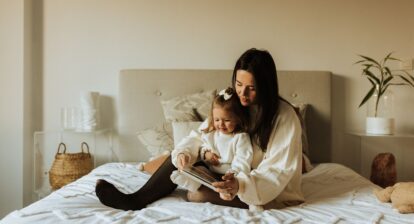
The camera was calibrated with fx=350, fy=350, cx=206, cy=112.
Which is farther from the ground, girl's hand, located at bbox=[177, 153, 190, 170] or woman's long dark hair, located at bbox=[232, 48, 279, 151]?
woman's long dark hair, located at bbox=[232, 48, 279, 151]

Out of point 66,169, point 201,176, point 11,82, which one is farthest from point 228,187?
point 11,82

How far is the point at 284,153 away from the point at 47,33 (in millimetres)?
2085

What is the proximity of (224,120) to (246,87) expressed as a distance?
0.18 m

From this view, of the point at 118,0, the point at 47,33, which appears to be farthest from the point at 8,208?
the point at 118,0

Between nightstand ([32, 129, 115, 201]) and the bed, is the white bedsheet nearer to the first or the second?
the bed

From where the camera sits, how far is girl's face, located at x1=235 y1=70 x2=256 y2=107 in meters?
1.32

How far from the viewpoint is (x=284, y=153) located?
131cm

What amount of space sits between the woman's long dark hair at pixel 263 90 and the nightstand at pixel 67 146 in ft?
5.07

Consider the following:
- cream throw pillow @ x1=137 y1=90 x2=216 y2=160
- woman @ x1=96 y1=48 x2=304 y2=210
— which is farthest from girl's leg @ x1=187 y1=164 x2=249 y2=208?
cream throw pillow @ x1=137 y1=90 x2=216 y2=160

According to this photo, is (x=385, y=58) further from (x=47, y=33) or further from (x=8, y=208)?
(x=8, y=208)

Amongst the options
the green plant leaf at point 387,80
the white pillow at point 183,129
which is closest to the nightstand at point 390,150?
the green plant leaf at point 387,80

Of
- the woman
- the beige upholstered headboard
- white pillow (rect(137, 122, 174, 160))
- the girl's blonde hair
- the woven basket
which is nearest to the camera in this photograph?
the woman

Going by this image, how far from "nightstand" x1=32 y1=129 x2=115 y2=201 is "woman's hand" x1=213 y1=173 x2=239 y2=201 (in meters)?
1.63

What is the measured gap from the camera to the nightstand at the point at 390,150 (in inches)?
101
